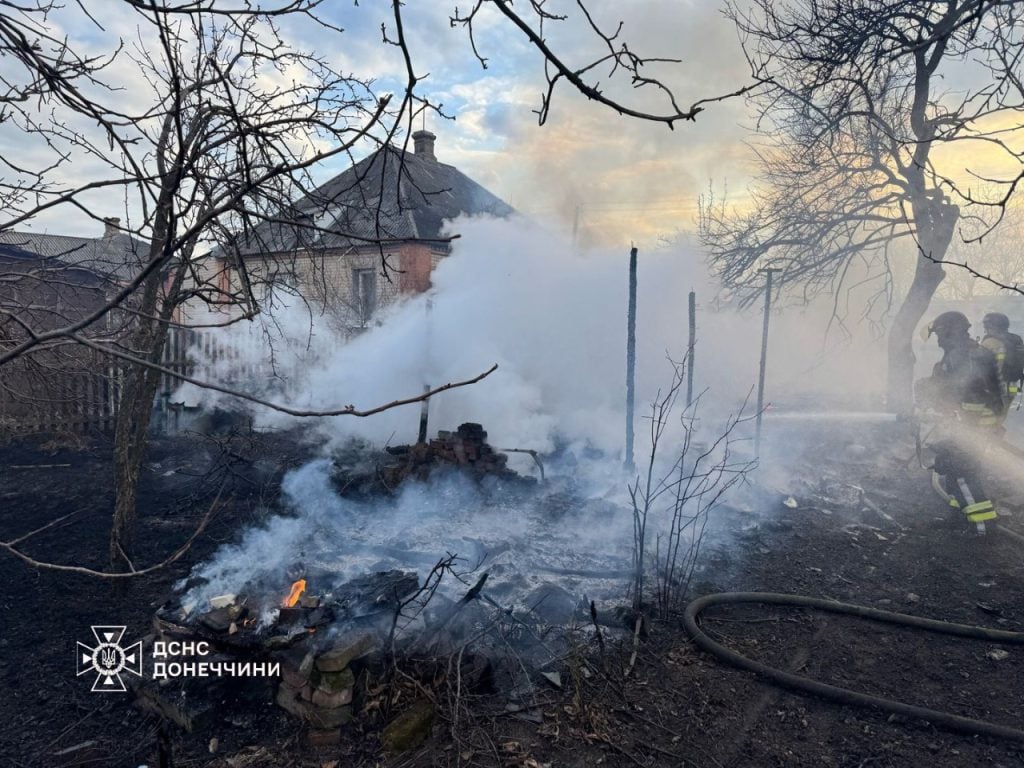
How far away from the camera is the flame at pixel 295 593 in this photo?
15.0 feet

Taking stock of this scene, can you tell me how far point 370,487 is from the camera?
8.07 meters

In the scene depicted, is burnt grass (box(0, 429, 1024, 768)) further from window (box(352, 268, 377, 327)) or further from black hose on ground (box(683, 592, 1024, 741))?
window (box(352, 268, 377, 327))

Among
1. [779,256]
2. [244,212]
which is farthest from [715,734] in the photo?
[779,256]

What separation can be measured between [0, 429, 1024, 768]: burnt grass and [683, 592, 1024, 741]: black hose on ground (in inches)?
2.8

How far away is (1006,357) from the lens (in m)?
7.80

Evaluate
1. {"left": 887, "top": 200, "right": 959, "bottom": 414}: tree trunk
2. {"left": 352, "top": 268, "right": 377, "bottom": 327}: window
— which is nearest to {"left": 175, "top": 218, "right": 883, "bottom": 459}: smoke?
{"left": 352, "top": 268, "right": 377, "bottom": 327}: window

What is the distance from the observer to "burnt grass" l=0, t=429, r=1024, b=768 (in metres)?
3.58

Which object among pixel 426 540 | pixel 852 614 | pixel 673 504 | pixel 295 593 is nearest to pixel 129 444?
pixel 295 593

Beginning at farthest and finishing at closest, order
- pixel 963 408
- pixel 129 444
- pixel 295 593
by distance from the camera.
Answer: pixel 963 408 < pixel 129 444 < pixel 295 593

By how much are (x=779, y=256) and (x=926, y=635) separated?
1048cm

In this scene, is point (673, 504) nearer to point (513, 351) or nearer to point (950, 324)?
point (950, 324)

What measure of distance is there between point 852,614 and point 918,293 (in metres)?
10.2

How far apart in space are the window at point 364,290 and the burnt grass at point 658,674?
39.5ft

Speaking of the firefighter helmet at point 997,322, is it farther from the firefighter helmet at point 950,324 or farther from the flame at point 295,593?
the flame at point 295,593
